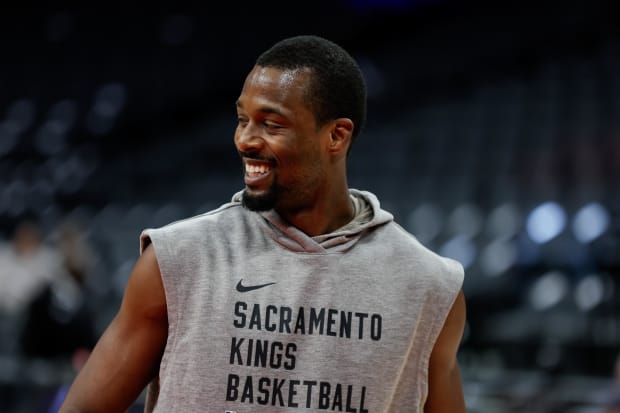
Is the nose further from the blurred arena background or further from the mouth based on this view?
the blurred arena background

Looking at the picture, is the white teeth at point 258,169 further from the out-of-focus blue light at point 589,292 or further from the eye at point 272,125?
the out-of-focus blue light at point 589,292

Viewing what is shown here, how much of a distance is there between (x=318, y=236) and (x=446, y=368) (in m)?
0.33

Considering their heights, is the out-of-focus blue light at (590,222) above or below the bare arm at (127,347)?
above

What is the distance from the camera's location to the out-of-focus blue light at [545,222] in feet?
24.6

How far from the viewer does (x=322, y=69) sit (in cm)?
177

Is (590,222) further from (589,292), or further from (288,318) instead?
(288,318)

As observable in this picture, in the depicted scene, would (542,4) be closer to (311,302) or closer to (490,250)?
(490,250)

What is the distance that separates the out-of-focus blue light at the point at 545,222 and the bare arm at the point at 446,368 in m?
5.68

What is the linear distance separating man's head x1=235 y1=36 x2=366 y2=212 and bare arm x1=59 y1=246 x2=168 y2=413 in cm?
23

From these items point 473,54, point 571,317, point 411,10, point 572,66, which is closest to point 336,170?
point 571,317

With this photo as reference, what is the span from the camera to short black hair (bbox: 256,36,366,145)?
1758mm

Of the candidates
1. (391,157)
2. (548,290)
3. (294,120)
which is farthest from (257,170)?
(391,157)

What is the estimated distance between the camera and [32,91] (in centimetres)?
1423

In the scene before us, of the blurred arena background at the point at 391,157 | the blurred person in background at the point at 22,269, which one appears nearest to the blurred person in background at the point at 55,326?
the blurred arena background at the point at 391,157
